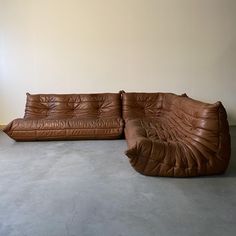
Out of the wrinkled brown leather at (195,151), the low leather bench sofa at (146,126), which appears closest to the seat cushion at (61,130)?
the low leather bench sofa at (146,126)

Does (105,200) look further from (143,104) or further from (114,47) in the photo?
(114,47)

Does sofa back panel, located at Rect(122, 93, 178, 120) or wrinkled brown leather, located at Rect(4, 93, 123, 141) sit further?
sofa back panel, located at Rect(122, 93, 178, 120)

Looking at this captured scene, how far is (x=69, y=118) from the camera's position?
421cm

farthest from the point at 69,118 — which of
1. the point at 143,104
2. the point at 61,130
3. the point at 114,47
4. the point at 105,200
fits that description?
the point at 105,200

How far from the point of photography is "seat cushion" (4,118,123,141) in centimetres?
392

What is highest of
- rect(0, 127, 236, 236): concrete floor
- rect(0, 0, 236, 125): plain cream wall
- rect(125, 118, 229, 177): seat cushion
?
rect(0, 0, 236, 125): plain cream wall

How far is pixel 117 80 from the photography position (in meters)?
4.89

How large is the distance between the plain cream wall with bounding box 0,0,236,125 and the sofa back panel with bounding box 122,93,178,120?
15.5 inches

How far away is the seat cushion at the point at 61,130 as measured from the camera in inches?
154

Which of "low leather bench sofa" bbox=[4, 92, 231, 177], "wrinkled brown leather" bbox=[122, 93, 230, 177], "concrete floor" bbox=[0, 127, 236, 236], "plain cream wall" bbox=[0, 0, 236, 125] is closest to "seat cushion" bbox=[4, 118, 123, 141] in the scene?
"low leather bench sofa" bbox=[4, 92, 231, 177]

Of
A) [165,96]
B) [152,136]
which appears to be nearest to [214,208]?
[152,136]

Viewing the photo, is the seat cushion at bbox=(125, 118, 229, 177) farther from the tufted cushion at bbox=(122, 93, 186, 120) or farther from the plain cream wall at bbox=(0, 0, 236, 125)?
the plain cream wall at bbox=(0, 0, 236, 125)

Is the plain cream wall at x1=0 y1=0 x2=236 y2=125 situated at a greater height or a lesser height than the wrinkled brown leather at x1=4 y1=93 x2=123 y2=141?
greater

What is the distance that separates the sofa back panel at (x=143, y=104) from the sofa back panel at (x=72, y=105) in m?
0.13
